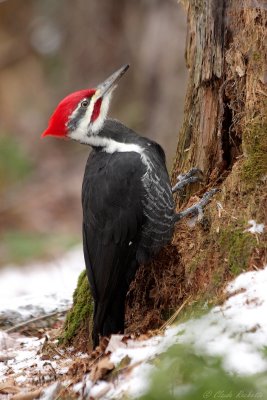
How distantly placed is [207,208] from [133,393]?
1.69 metres

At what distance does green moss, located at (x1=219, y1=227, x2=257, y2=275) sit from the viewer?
387 centimetres

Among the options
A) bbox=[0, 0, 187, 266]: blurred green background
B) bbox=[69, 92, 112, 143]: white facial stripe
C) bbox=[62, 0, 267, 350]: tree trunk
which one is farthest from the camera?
bbox=[0, 0, 187, 266]: blurred green background

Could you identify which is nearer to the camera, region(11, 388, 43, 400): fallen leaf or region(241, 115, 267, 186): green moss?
region(11, 388, 43, 400): fallen leaf

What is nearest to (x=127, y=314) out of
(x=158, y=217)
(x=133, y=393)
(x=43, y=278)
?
(x=158, y=217)

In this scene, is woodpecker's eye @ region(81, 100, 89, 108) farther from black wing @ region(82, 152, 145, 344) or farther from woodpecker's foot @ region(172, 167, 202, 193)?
woodpecker's foot @ region(172, 167, 202, 193)

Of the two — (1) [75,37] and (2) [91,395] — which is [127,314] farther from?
(1) [75,37]

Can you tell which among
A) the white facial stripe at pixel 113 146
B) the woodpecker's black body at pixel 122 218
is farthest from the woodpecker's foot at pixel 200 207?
the white facial stripe at pixel 113 146

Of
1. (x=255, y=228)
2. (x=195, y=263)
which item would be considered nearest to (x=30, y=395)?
(x=195, y=263)

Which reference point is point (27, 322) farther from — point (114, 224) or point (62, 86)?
point (62, 86)

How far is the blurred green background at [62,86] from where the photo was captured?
1126 cm

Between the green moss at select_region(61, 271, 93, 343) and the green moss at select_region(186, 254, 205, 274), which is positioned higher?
the green moss at select_region(186, 254, 205, 274)

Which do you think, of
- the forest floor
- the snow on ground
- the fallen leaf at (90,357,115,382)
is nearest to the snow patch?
the forest floor

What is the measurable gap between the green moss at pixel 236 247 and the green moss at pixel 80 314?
1367 millimetres

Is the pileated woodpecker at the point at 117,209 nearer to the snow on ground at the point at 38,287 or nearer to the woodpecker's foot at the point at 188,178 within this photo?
the woodpecker's foot at the point at 188,178
